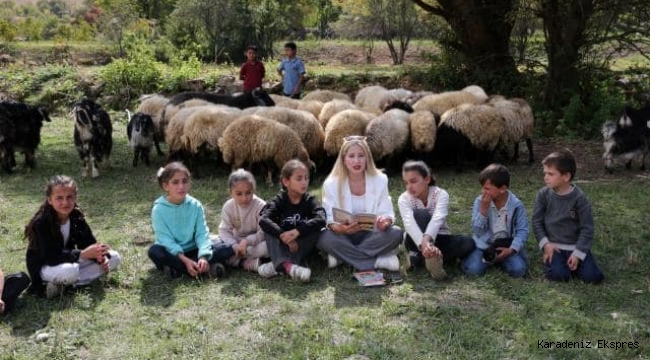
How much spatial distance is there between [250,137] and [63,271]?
397 cm

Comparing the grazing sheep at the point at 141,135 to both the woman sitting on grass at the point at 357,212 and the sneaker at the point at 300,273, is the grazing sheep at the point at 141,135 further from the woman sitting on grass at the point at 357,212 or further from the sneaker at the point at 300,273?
the sneaker at the point at 300,273

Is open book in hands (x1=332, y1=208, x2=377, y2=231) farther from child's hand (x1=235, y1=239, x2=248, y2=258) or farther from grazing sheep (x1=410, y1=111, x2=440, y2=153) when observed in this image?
grazing sheep (x1=410, y1=111, x2=440, y2=153)

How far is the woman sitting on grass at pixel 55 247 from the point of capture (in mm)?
4301

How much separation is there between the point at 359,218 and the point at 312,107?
483 cm

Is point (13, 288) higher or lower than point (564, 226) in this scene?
lower

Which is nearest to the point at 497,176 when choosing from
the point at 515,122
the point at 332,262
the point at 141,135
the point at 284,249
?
the point at 332,262

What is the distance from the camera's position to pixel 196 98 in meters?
10.6

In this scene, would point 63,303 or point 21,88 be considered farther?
point 21,88

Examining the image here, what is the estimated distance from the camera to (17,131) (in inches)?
360

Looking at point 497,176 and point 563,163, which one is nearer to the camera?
point 563,163

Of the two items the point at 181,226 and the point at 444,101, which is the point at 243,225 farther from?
the point at 444,101

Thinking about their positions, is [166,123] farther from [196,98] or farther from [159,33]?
[159,33]

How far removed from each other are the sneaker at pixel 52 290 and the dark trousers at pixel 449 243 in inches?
107

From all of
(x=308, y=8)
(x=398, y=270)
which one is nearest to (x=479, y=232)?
(x=398, y=270)
